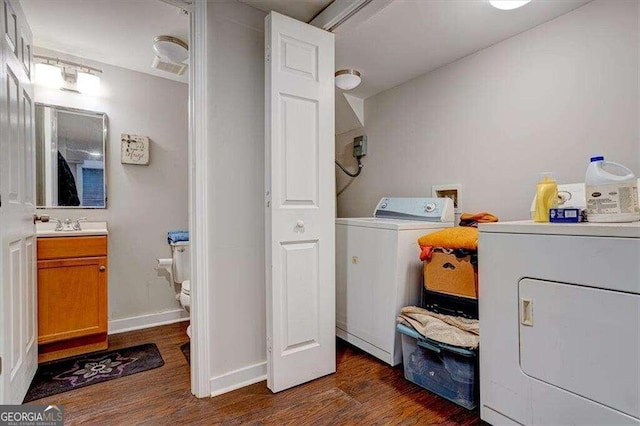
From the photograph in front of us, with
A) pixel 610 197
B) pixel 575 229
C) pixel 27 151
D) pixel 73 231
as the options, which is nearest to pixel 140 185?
pixel 73 231

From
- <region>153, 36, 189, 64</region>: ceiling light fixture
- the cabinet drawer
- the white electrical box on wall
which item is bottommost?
the cabinet drawer

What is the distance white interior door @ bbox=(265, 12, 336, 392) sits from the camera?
66.9 inches

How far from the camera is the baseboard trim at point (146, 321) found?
259 centimetres

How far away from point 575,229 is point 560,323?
0.36m

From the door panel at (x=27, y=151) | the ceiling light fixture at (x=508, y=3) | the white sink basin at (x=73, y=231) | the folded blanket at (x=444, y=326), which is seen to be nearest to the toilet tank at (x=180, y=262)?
the white sink basin at (x=73, y=231)

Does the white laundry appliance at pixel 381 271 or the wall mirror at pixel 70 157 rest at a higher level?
the wall mirror at pixel 70 157

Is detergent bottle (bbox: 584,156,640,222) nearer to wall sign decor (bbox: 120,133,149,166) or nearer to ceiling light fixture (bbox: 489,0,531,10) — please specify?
ceiling light fixture (bbox: 489,0,531,10)

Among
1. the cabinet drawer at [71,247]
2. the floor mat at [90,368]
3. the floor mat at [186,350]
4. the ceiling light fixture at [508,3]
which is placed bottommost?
the floor mat at [186,350]

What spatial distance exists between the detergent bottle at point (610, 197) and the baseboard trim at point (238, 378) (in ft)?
5.77

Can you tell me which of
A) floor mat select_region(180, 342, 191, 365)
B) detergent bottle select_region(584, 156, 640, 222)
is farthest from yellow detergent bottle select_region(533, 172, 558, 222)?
floor mat select_region(180, 342, 191, 365)

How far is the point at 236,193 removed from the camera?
5.82ft

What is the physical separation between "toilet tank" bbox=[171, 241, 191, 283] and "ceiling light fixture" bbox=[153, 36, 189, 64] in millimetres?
1448

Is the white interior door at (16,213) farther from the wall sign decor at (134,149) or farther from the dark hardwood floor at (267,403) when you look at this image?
the wall sign decor at (134,149)

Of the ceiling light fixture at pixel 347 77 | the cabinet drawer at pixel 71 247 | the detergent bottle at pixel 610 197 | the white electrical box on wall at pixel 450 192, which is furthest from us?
the ceiling light fixture at pixel 347 77
